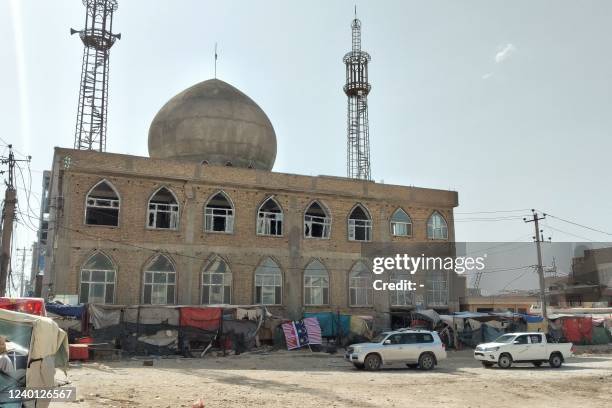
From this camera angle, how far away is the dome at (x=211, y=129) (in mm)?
30266

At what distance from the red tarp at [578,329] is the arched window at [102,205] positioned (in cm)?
2314

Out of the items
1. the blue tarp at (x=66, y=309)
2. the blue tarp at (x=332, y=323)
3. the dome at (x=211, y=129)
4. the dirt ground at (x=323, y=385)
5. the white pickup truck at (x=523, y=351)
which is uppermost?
the dome at (x=211, y=129)

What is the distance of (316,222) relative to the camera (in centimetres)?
2933

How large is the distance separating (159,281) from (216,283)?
8.45ft

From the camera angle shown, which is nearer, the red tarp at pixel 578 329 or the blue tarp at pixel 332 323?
the blue tarp at pixel 332 323

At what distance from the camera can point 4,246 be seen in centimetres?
2147

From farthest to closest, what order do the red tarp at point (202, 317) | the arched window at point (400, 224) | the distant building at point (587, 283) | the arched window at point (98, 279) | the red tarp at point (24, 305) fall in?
the distant building at point (587, 283) → the arched window at point (400, 224) → the arched window at point (98, 279) → the red tarp at point (202, 317) → the red tarp at point (24, 305)

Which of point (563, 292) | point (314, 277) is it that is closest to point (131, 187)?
point (314, 277)

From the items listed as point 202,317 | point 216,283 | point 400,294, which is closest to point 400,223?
point 400,294

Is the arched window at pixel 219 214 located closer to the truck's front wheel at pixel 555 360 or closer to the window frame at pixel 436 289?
the window frame at pixel 436 289

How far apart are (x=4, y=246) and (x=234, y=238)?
971 cm

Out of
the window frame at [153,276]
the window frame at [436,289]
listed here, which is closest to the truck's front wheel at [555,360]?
the window frame at [436,289]

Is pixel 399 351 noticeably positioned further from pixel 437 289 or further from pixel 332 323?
pixel 437 289

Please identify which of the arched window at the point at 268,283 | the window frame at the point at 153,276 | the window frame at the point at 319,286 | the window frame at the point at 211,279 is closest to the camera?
the window frame at the point at 153,276
